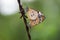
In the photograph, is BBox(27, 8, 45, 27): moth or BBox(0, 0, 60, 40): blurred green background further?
BBox(0, 0, 60, 40): blurred green background

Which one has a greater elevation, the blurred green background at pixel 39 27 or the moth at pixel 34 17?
the moth at pixel 34 17

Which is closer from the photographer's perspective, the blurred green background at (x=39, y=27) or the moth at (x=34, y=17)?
the moth at (x=34, y=17)

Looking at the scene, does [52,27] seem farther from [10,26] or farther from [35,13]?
[35,13]

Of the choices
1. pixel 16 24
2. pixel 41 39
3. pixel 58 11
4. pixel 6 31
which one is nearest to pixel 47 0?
pixel 58 11

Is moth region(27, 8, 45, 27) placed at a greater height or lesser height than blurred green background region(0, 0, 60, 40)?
greater
